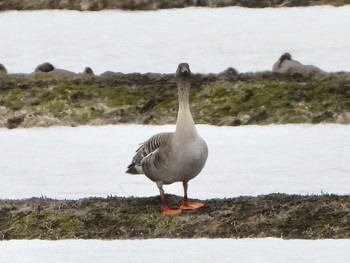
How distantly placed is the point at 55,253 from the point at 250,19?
65.1 ft

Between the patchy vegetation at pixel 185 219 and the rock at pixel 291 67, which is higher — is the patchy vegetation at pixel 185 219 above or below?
above

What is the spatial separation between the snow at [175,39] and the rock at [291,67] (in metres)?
0.96

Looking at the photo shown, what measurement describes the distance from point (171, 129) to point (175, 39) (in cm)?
1041

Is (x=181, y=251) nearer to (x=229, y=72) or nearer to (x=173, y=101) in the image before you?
(x=173, y=101)

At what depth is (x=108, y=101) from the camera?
2342cm

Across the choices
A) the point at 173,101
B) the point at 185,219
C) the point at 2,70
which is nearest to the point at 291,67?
the point at 173,101

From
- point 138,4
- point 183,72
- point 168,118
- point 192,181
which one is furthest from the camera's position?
point 138,4

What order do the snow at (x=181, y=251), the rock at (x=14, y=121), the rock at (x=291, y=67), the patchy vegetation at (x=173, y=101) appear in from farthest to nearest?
1. the rock at (x=291, y=67)
2. the rock at (x=14, y=121)
3. the patchy vegetation at (x=173, y=101)
4. the snow at (x=181, y=251)

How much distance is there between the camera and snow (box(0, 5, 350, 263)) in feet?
44.5

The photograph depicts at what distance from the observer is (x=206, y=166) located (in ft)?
62.8

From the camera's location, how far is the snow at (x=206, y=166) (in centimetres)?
1788

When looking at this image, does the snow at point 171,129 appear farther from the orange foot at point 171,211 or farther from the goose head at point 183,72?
the goose head at point 183,72

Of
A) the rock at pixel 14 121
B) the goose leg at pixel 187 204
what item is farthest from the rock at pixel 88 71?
the goose leg at pixel 187 204

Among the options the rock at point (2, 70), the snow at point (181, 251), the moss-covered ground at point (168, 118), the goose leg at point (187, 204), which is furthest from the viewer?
the rock at point (2, 70)
